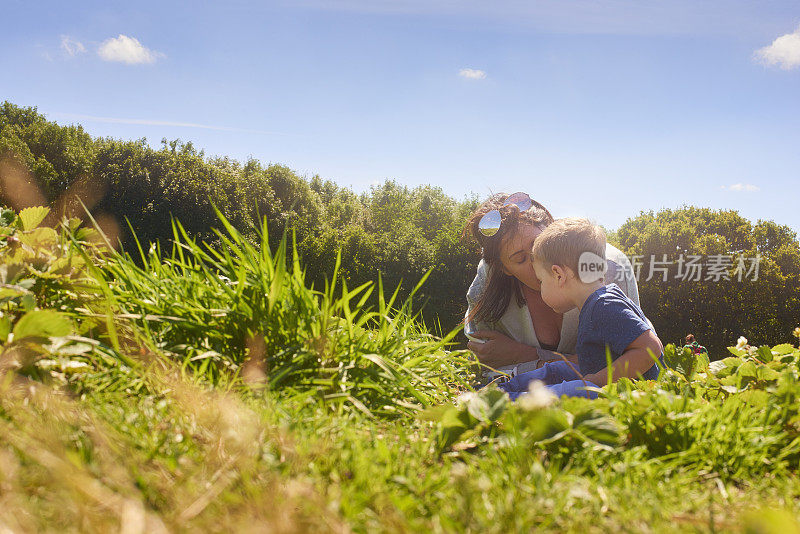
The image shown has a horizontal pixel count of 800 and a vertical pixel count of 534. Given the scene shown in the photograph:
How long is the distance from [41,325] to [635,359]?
106 inches

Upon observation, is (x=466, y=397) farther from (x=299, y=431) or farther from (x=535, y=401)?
(x=299, y=431)

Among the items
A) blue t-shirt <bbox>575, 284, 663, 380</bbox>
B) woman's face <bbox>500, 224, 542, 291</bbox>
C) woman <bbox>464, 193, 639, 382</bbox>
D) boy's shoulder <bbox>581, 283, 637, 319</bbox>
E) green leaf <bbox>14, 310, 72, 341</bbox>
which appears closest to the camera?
green leaf <bbox>14, 310, 72, 341</bbox>

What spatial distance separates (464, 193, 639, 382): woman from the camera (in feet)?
14.0

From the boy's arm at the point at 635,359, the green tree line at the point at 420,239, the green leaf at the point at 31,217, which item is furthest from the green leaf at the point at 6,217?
the green tree line at the point at 420,239

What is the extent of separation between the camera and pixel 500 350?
4199 millimetres

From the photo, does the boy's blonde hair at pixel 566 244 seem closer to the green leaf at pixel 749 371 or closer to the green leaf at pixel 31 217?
the green leaf at pixel 749 371

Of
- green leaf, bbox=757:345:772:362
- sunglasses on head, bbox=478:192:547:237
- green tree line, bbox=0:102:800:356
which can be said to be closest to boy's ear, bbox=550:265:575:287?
sunglasses on head, bbox=478:192:547:237

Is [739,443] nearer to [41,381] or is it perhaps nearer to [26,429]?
[26,429]

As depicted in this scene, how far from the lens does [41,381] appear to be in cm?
144

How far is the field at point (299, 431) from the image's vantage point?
2.91 feet

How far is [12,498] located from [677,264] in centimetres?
1417

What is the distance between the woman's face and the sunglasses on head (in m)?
0.18

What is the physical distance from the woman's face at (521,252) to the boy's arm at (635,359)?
155 centimetres

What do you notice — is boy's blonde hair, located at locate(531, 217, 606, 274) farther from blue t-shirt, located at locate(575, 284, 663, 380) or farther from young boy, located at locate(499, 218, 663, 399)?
blue t-shirt, located at locate(575, 284, 663, 380)
